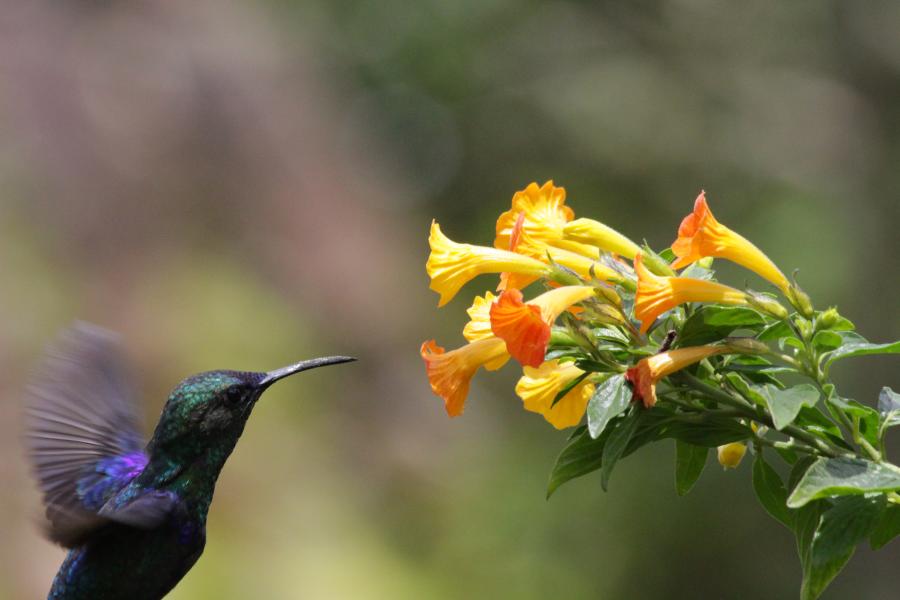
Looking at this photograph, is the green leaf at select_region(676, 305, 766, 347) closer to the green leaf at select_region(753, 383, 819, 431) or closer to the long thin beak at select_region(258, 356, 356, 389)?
the green leaf at select_region(753, 383, 819, 431)

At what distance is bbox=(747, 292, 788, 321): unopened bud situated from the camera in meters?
1.39

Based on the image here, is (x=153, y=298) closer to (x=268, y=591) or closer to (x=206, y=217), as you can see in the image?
(x=206, y=217)

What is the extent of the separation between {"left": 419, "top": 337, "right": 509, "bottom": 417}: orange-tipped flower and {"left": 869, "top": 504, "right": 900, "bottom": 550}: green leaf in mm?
565

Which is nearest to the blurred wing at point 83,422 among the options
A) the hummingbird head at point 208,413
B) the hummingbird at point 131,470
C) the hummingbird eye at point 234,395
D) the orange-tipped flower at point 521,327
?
the hummingbird at point 131,470

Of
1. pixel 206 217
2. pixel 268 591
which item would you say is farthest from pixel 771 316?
pixel 206 217

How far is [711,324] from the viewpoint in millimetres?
1370

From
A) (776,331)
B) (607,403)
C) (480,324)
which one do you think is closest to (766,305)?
(776,331)

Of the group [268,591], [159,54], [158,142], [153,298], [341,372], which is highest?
[159,54]

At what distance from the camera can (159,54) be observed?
24.5 ft

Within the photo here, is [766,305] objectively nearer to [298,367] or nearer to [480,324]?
[480,324]

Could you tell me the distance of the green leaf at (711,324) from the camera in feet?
4.50

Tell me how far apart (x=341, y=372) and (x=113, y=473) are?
4.17 m

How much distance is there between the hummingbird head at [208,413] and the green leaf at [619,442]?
36.0 inches

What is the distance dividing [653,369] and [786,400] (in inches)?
6.4
